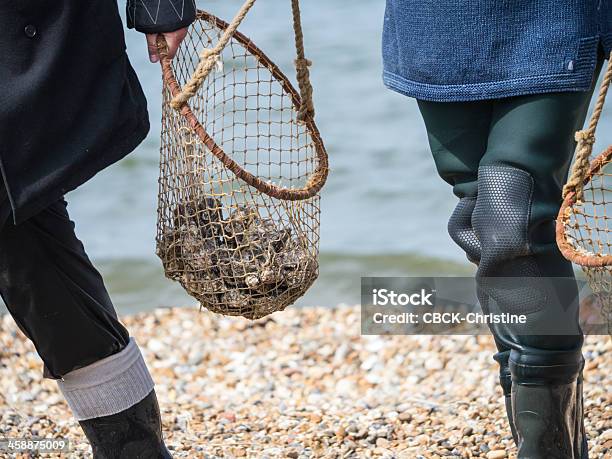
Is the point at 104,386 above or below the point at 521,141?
below

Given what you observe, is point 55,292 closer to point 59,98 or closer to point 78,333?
point 78,333

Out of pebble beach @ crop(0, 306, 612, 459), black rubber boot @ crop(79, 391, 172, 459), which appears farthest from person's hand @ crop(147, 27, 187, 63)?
pebble beach @ crop(0, 306, 612, 459)

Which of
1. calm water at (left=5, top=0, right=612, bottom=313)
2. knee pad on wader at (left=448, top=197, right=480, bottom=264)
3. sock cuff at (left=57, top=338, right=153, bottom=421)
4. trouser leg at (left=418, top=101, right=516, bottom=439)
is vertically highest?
trouser leg at (left=418, top=101, right=516, bottom=439)

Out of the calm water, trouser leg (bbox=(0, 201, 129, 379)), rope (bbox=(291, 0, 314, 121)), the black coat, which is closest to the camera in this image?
the black coat

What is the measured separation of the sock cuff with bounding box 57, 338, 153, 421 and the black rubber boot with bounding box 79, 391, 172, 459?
0.02 meters

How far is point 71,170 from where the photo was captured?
91.4 inches

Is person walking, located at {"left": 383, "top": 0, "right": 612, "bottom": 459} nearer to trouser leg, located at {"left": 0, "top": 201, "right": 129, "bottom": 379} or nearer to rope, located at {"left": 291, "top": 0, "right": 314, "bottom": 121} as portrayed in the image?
rope, located at {"left": 291, "top": 0, "right": 314, "bottom": 121}

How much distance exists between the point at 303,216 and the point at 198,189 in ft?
1.09

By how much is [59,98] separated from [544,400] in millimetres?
1381

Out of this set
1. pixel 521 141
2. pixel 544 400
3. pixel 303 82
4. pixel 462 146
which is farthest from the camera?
pixel 303 82

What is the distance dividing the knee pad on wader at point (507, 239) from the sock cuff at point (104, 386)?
94cm

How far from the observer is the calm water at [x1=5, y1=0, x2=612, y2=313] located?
6.27m

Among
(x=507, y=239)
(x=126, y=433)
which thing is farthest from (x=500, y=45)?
(x=126, y=433)

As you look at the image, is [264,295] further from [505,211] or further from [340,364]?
[340,364]
